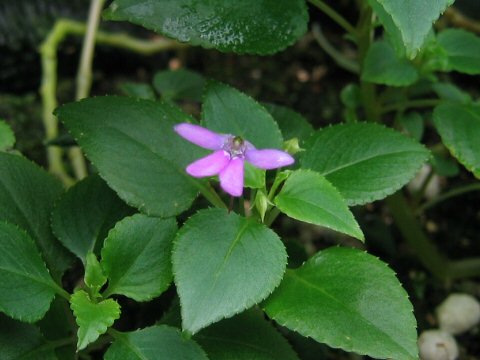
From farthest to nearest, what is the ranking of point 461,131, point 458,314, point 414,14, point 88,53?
1. point 88,53
2. point 458,314
3. point 461,131
4. point 414,14

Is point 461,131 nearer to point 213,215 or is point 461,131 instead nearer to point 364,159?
point 364,159

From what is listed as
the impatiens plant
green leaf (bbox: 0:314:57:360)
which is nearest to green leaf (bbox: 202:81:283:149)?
the impatiens plant

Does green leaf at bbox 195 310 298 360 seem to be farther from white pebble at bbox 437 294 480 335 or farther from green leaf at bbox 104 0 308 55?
white pebble at bbox 437 294 480 335

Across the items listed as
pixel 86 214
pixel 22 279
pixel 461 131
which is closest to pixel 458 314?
pixel 461 131

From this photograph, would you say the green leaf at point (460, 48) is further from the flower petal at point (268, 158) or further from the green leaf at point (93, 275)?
the green leaf at point (93, 275)

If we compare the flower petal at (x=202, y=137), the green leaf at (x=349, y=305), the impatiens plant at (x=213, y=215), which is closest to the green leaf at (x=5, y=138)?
the impatiens plant at (x=213, y=215)

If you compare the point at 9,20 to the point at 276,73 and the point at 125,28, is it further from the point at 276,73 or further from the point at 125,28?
the point at 276,73

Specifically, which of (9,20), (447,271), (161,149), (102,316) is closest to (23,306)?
(102,316)
